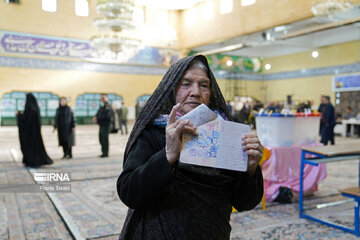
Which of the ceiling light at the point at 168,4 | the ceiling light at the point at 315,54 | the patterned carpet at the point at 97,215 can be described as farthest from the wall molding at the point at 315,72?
the patterned carpet at the point at 97,215

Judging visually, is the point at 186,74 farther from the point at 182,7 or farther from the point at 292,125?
the point at 182,7

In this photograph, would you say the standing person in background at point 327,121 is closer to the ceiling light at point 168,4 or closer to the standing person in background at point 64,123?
the ceiling light at point 168,4

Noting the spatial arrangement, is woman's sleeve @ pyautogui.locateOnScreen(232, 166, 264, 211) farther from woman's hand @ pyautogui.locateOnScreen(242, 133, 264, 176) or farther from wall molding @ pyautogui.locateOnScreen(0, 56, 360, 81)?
wall molding @ pyautogui.locateOnScreen(0, 56, 360, 81)

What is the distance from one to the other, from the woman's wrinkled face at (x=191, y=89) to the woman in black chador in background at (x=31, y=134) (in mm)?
5228

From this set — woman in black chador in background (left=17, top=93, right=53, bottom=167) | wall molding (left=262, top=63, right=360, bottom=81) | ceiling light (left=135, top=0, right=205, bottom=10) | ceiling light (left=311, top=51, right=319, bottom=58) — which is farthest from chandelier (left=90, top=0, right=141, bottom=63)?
wall molding (left=262, top=63, right=360, bottom=81)

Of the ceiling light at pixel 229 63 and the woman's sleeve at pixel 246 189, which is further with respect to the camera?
the ceiling light at pixel 229 63

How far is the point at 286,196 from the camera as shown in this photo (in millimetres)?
3816

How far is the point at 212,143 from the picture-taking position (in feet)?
3.27

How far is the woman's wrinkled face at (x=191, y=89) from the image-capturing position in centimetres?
113

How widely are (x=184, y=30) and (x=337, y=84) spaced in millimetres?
7410

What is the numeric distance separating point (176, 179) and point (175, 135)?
18 centimetres

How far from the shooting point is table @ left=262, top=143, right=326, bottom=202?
389 cm

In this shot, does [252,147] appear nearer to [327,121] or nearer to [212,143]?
[212,143]

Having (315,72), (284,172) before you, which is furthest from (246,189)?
(315,72)
